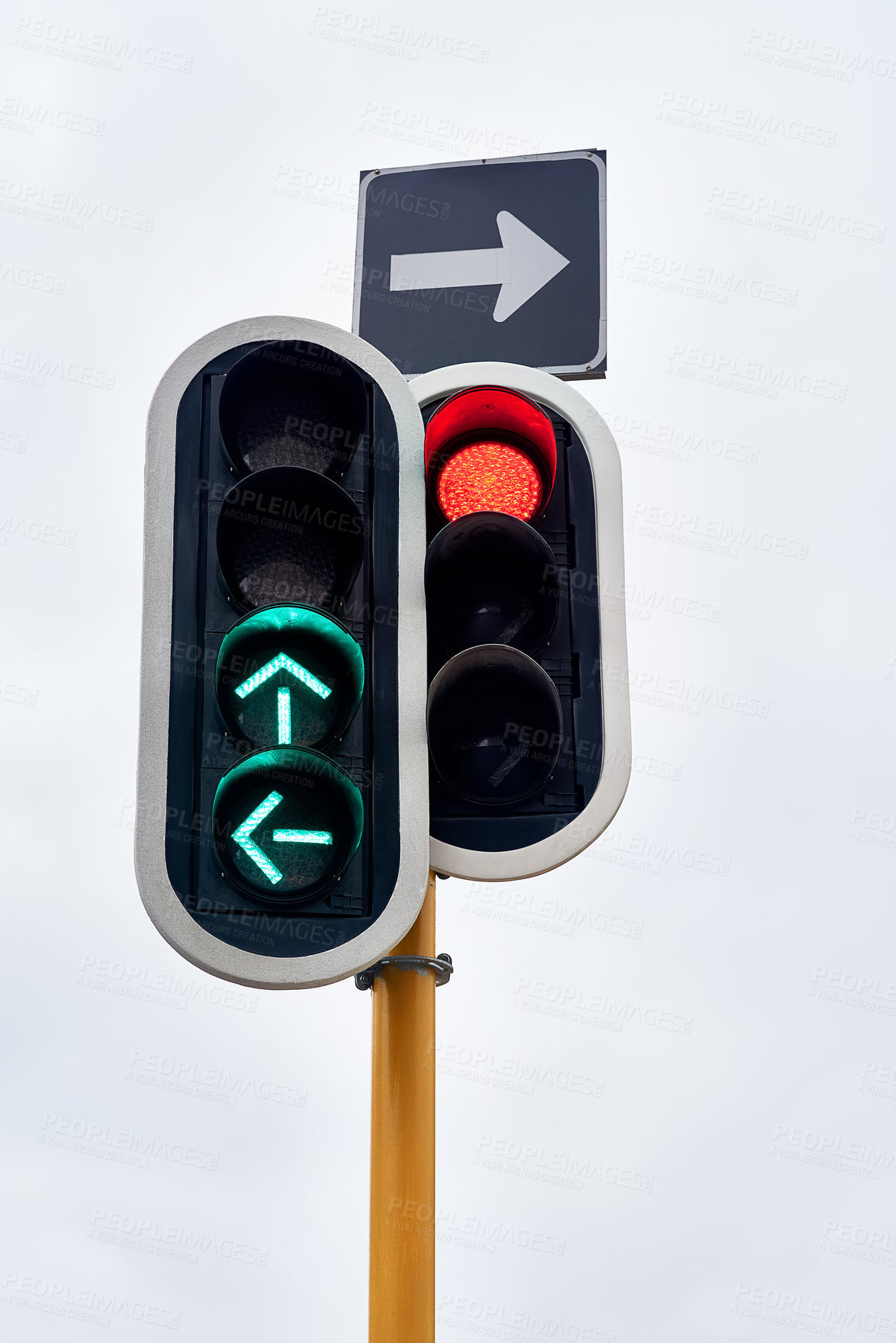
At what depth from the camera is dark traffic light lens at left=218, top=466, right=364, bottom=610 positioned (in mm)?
2730

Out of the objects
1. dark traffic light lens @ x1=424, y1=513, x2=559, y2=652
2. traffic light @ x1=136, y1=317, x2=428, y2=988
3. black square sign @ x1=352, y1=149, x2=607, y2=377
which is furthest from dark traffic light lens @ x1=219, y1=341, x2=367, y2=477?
black square sign @ x1=352, y1=149, x2=607, y2=377

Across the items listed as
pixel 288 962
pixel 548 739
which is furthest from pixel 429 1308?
pixel 548 739

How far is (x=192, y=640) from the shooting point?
2777 mm

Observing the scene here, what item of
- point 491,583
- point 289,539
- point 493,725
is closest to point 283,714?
point 289,539

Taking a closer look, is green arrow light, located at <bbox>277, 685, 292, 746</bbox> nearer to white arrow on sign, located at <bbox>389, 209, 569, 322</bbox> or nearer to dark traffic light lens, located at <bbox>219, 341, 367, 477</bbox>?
dark traffic light lens, located at <bbox>219, 341, 367, 477</bbox>

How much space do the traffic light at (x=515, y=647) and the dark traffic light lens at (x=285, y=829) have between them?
477 millimetres

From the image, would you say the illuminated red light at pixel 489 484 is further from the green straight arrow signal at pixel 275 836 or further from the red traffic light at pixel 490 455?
the green straight arrow signal at pixel 275 836

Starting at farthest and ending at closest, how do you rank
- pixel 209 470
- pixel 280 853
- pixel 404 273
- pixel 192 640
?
pixel 404 273
pixel 209 470
pixel 192 640
pixel 280 853

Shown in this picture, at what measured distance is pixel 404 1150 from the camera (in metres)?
2.74

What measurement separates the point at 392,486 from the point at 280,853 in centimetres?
96

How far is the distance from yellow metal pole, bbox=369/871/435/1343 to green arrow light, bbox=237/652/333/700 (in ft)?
2.15

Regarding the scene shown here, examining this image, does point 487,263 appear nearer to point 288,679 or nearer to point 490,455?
point 490,455

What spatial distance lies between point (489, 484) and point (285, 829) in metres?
1.10

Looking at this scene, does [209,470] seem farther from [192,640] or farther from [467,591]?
[467,591]
